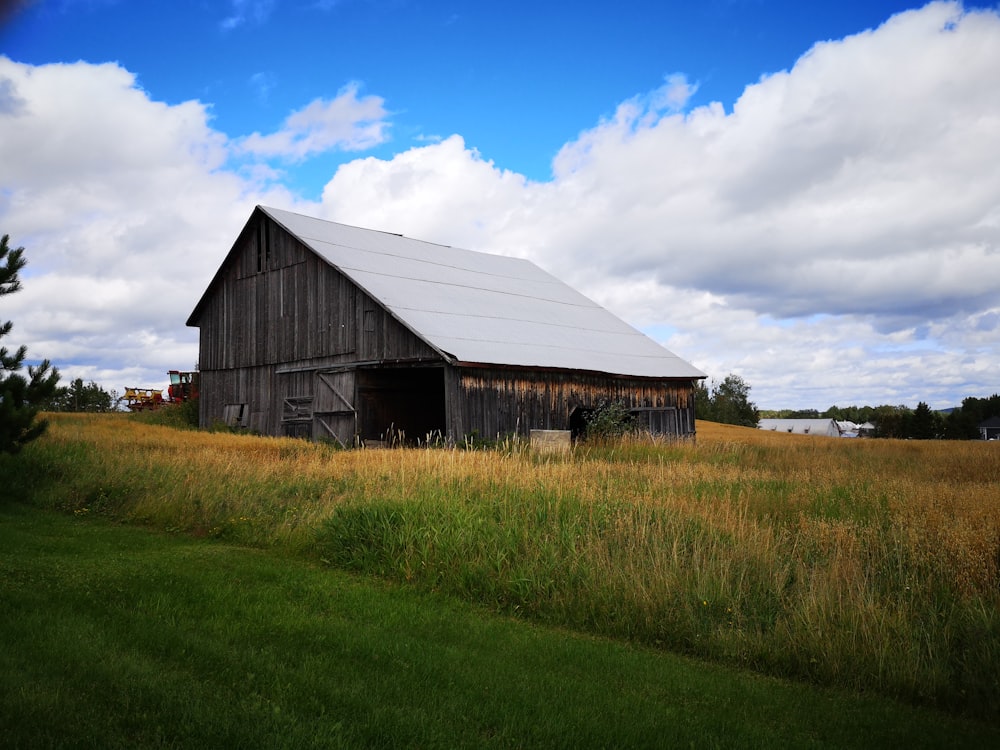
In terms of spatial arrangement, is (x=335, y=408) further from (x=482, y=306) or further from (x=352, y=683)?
(x=352, y=683)

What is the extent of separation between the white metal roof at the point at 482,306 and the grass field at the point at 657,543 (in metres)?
8.88

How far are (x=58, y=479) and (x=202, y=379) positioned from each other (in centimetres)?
1737

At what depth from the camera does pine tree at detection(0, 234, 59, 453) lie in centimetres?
1474

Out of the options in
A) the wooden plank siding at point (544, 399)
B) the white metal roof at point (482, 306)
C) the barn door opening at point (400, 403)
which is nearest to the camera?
the wooden plank siding at point (544, 399)

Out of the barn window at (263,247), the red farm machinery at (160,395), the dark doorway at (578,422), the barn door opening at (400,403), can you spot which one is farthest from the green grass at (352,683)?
the red farm machinery at (160,395)

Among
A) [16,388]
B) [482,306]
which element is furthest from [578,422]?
[16,388]

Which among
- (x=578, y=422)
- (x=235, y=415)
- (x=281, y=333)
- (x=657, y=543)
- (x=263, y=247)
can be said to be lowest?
(x=657, y=543)

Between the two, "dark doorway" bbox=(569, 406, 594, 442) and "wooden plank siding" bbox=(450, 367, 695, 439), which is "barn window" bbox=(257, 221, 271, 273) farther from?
"dark doorway" bbox=(569, 406, 594, 442)

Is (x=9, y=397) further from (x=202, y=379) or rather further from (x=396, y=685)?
(x=202, y=379)

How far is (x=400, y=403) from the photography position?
2659cm

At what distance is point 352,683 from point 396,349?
18.1m

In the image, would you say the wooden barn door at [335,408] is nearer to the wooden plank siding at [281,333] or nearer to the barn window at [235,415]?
the wooden plank siding at [281,333]

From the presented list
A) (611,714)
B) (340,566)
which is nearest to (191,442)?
(340,566)

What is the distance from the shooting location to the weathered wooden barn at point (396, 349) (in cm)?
2355
